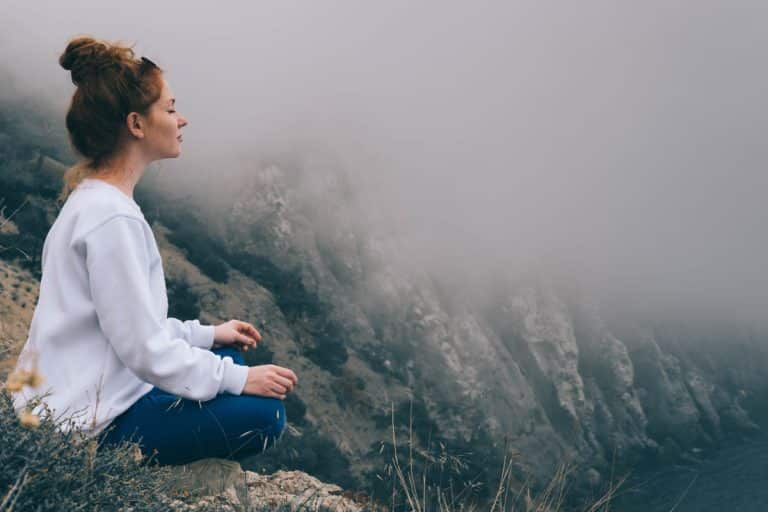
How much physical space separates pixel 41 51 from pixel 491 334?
279ft

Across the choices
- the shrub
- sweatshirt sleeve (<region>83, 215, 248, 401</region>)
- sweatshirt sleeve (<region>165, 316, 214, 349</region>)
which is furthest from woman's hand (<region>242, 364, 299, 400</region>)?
sweatshirt sleeve (<region>165, 316, 214, 349</region>)

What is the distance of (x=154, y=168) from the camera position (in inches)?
3088

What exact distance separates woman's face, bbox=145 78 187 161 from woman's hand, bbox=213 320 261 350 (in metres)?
1.12

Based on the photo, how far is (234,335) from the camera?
11.5 feet

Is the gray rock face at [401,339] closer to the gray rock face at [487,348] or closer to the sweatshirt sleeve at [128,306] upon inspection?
the gray rock face at [487,348]

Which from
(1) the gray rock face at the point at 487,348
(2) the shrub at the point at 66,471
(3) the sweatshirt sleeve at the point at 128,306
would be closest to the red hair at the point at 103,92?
(3) the sweatshirt sleeve at the point at 128,306

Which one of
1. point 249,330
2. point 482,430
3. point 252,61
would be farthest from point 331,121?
point 249,330

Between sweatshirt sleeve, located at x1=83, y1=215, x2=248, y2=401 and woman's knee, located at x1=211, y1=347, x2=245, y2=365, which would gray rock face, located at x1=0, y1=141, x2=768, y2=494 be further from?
sweatshirt sleeve, located at x1=83, y1=215, x2=248, y2=401

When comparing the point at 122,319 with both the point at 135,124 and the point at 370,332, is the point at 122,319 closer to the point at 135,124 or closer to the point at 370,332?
the point at 135,124

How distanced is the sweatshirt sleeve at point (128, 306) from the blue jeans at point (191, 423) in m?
0.29

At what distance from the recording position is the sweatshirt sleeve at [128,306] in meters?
2.33

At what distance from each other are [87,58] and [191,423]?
1.82m

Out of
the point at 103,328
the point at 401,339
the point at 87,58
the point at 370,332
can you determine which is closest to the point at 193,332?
the point at 103,328

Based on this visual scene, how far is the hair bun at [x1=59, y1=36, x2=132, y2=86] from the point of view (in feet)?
8.62
